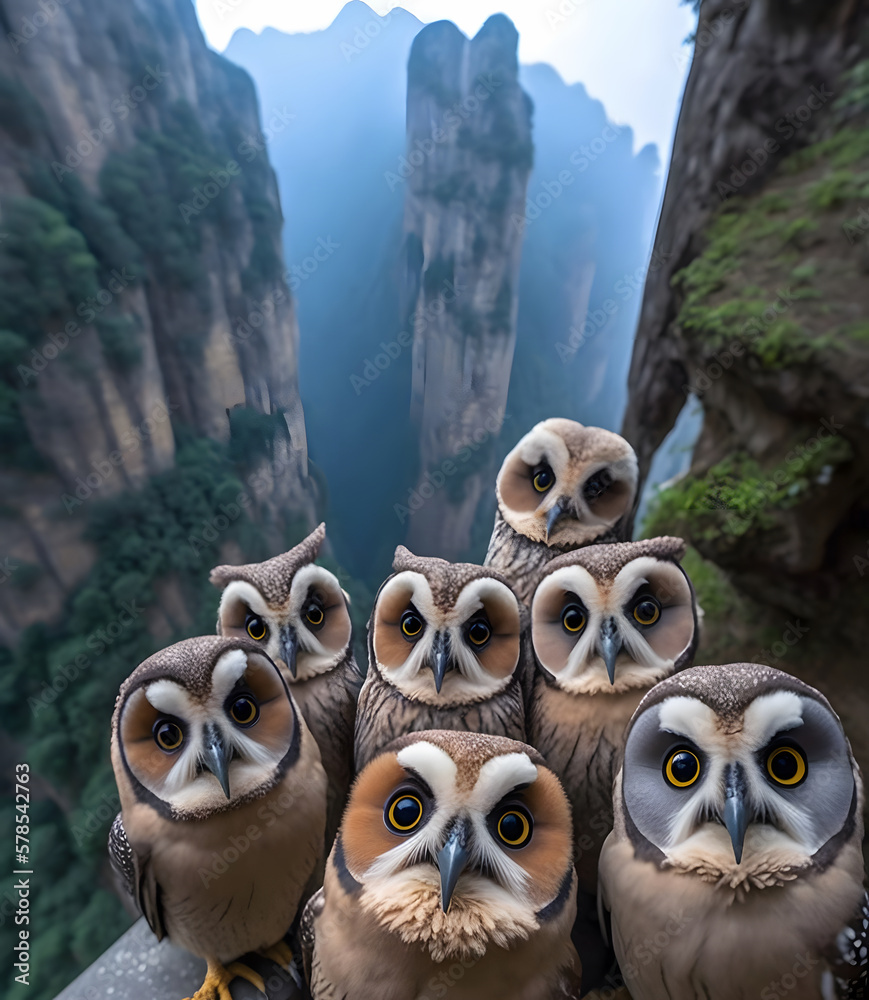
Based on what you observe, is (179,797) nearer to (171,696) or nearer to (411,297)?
(171,696)

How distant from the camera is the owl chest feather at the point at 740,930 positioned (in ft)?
1.57

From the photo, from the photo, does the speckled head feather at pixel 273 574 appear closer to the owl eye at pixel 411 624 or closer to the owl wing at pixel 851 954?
the owl eye at pixel 411 624

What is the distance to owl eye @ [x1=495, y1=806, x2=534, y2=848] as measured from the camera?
0.50m

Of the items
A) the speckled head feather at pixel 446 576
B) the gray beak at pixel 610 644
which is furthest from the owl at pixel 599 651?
the speckled head feather at pixel 446 576

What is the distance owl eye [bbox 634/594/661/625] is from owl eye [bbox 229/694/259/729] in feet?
1.64

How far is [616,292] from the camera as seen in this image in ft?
12.4

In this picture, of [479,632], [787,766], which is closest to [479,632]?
[479,632]

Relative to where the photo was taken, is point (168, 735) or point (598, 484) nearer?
point (168, 735)

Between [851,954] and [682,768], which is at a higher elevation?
[682,768]

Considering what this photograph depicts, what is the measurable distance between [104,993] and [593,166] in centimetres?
425

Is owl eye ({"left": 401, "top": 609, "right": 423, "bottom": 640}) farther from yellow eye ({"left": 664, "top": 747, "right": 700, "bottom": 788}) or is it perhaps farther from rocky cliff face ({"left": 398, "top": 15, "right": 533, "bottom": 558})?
rocky cliff face ({"left": 398, "top": 15, "right": 533, "bottom": 558})

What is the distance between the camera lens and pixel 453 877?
1.46ft

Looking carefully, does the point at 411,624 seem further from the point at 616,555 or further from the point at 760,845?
the point at 760,845

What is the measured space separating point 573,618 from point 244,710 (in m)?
0.44
